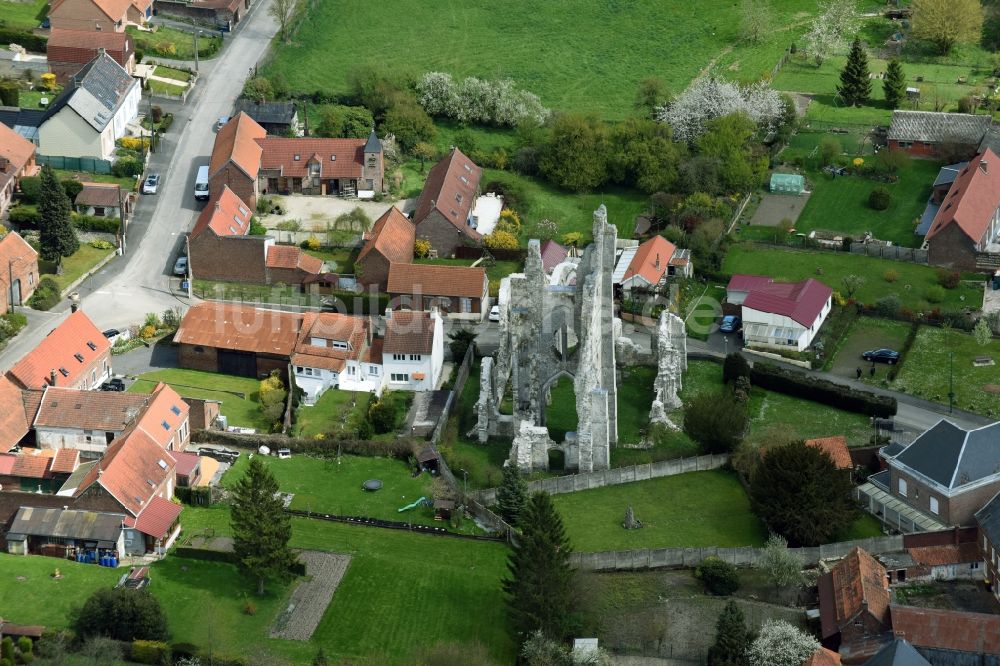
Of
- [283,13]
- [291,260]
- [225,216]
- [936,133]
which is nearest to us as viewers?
[291,260]

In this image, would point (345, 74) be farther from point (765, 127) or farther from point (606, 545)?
point (606, 545)

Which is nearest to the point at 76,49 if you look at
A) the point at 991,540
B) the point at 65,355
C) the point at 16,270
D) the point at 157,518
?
the point at 16,270

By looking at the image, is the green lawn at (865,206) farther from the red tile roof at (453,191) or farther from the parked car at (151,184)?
the parked car at (151,184)

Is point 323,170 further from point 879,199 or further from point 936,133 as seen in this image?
point 936,133

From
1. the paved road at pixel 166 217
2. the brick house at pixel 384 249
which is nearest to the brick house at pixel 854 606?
the brick house at pixel 384 249

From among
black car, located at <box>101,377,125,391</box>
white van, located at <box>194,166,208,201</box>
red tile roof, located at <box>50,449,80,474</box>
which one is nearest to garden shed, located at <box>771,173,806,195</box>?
white van, located at <box>194,166,208,201</box>

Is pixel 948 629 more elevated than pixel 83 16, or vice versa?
pixel 948 629

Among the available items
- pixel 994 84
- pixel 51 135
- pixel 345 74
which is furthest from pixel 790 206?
pixel 51 135

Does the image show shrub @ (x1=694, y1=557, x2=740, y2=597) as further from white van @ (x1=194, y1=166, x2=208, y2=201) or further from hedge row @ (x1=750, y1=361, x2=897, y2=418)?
white van @ (x1=194, y1=166, x2=208, y2=201)
